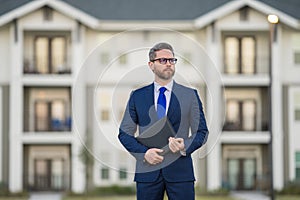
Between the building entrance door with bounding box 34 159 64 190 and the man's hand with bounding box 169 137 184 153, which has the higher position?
the man's hand with bounding box 169 137 184 153

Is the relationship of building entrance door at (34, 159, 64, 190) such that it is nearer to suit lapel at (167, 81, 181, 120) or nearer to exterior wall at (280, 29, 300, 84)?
exterior wall at (280, 29, 300, 84)

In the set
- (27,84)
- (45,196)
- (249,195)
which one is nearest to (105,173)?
(45,196)

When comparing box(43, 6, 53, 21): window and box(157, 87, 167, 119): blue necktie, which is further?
box(43, 6, 53, 21): window

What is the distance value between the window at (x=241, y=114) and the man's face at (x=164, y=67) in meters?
20.2

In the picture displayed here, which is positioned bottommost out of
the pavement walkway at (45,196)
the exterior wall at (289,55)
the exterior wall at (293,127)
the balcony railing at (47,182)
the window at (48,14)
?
the pavement walkway at (45,196)

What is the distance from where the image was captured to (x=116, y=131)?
12.3ft

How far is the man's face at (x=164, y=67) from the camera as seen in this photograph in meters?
3.53

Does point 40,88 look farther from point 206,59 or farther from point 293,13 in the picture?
point 206,59

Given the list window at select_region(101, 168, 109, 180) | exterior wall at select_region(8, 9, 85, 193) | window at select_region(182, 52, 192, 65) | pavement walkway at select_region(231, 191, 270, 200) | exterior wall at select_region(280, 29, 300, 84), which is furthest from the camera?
exterior wall at select_region(280, 29, 300, 84)

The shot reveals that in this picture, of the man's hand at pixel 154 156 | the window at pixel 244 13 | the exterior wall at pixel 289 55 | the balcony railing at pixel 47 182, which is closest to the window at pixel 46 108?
the balcony railing at pixel 47 182

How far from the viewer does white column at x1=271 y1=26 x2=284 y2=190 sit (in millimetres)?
23516

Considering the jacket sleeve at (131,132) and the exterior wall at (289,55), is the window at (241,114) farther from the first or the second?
the jacket sleeve at (131,132)

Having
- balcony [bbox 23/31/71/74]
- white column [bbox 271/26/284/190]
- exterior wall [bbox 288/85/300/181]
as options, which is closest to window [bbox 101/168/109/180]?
balcony [bbox 23/31/71/74]

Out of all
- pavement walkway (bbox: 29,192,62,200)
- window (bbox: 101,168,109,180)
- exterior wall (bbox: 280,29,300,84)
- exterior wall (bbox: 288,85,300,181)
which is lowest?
pavement walkway (bbox: 29,192,62,200)
